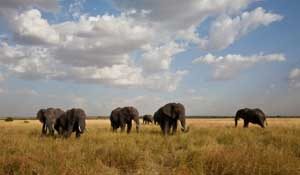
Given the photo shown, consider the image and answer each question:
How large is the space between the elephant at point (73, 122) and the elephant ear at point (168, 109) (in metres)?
5.22

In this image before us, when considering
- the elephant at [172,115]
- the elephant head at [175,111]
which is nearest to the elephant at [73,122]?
the elephant at [172,115]

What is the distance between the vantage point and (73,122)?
19891 millimetres

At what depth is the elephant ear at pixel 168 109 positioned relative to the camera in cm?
2205

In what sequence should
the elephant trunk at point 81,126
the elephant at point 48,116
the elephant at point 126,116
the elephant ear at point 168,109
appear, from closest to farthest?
the elephant trunk at point 81,126, the elephant ear at point 168,109, the elephant at point 126,116, the elephant at point 48,116

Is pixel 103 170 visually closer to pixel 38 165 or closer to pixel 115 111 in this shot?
pixel 38 165

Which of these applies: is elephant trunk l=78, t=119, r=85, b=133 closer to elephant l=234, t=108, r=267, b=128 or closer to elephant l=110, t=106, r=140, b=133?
elephant l=110, t=106, r=140, b=133

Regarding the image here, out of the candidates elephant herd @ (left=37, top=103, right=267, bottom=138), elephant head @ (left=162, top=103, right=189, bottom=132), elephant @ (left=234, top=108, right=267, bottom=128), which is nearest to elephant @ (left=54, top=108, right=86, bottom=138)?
elephant herd @ (left=37, top=103, right=267, bottom=138)

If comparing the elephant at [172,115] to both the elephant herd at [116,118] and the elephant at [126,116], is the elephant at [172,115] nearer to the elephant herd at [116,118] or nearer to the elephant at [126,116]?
the elephant herd at [116,118]

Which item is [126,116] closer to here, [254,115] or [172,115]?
[172,115]

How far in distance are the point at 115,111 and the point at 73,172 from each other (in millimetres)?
19526

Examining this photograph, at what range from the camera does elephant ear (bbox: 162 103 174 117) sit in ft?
72.3

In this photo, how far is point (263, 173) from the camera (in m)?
8.43

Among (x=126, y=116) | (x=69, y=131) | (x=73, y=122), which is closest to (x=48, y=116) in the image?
(x=126, y=116)

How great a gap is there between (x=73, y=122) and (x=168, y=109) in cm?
620
